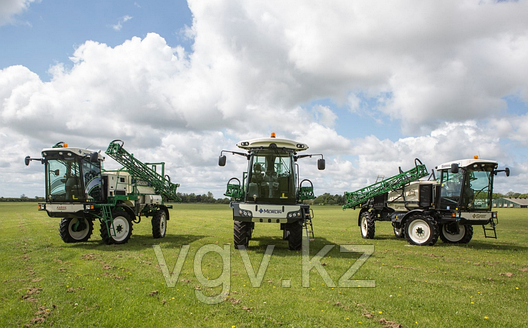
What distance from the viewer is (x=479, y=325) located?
558 centimetres

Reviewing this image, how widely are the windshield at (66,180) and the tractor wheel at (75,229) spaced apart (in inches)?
49.2

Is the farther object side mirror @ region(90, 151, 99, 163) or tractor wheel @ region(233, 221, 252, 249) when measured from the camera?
side mirror @ region(90, 151, 99, 163)

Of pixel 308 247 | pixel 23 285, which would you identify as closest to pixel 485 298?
pixel 308 247

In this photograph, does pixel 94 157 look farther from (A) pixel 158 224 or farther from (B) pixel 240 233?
(B) pixel 240 233

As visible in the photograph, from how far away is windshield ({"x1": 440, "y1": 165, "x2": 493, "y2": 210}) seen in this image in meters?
14.6

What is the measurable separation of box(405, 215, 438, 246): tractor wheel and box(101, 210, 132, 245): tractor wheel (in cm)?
1105

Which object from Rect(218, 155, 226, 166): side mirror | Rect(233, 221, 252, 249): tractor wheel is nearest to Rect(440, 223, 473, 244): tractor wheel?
Rect(233, 221, 252, 249): tractor wheel

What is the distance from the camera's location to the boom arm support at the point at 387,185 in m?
16.5

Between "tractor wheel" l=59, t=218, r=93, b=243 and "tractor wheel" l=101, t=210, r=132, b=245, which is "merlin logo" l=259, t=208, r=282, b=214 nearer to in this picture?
"tractor wheel" l=101, t=210, r=132, b=245

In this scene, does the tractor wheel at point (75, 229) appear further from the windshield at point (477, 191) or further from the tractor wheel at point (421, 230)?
the windshield at point (477, 191)

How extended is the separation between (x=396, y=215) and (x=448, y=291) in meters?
9.16

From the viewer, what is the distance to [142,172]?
16141mm

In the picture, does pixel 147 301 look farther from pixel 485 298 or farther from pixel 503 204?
Answer: pixel 503 204

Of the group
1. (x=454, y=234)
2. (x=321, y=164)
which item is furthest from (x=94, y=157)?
(x=454, y=234)
